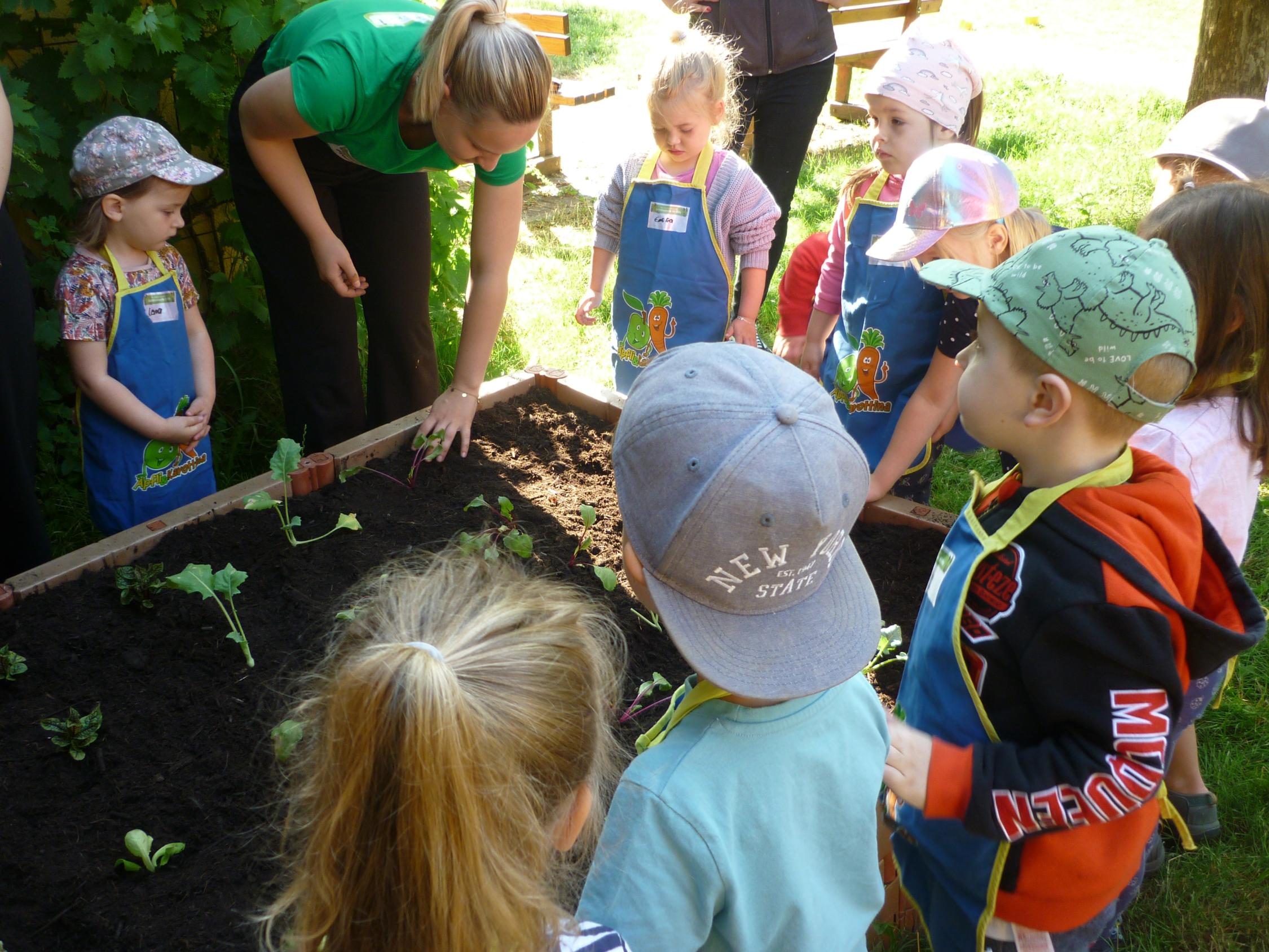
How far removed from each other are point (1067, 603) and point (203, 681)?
178 centimetres

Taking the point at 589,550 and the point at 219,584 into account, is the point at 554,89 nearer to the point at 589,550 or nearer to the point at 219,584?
the point at 589,550

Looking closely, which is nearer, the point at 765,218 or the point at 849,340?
the point at 849,340

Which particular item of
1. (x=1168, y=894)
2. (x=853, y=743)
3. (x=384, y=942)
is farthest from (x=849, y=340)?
(x=384, y=942)

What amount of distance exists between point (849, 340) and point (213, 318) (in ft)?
7.83

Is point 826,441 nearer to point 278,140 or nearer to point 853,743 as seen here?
point 853,743

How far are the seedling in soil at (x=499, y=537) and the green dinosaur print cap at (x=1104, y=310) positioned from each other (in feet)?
4.40

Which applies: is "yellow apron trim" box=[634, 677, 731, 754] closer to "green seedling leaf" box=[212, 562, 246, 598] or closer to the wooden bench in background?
"green seedling leaf" box=[212, 562, 246, 598]

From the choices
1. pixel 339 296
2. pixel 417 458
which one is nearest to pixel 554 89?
pixel 339 296

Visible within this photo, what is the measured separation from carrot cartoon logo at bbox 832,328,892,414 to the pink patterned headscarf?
2.10 feet

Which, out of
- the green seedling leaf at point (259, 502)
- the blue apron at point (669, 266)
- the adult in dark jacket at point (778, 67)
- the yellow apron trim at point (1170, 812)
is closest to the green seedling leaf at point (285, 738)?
the green seedling leaf at point (259, 502)

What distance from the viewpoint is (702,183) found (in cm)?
321

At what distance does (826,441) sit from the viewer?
3.66ft

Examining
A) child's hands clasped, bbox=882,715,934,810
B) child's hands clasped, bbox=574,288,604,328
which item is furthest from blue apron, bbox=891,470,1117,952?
child's hands clasped, bbox=574,288,604,328

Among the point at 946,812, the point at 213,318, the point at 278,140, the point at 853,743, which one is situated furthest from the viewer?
the point at 213,318
